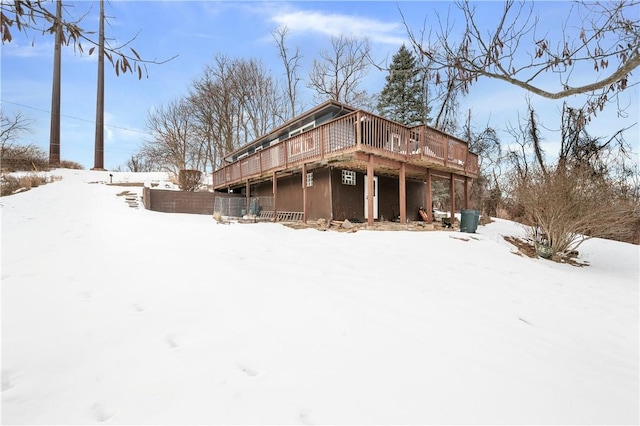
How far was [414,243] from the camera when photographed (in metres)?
7.23

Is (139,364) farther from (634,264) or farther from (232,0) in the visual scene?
(634,264)

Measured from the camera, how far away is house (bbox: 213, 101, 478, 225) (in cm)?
914

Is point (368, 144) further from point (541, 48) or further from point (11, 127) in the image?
point (11, 127)

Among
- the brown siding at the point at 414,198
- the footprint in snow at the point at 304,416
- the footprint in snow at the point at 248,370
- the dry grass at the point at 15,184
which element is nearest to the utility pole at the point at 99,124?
the dry grass at the point at 15,184

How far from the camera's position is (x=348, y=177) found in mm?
11406

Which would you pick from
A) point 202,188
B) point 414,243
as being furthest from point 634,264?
point 202,188

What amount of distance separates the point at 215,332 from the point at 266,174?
10603 mm

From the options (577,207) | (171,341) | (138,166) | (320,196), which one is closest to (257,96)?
(320,196)

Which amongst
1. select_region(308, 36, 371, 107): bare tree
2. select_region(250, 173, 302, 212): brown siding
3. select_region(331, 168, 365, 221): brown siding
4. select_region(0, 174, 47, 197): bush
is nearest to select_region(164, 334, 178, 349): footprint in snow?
select_region(331, 168, 365, 221): brown siding

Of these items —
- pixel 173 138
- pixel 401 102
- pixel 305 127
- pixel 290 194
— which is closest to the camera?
pixel 290 194

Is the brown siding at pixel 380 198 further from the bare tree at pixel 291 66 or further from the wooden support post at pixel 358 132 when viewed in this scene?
the bare tree at pixel 291 66

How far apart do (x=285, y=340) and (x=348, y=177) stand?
939 cm

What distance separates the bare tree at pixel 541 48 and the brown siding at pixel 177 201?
13392 millimetres

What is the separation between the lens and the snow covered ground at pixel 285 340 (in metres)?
1.80
